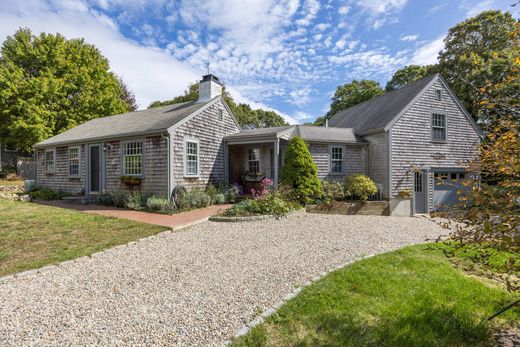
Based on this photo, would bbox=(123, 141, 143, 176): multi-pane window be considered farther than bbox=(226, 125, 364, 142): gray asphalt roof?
No

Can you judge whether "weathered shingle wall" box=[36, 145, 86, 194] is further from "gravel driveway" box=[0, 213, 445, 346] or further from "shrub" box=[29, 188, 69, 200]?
"gravel driveway" box=[0, 213, 445, 346]

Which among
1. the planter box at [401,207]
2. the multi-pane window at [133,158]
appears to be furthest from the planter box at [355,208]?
the multi-pane window at [133,158]

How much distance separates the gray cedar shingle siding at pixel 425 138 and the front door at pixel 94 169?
14.7 meters

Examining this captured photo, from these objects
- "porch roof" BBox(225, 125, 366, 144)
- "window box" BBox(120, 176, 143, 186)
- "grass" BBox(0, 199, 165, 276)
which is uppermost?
"porch roof" BBox(225, 125, 366, 144)

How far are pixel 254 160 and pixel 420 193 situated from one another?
8711 millimetres

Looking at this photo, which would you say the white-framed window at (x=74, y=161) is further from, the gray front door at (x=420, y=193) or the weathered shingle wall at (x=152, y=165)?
the gray front door at (x=420, y=193)

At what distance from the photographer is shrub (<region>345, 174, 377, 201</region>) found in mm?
12094

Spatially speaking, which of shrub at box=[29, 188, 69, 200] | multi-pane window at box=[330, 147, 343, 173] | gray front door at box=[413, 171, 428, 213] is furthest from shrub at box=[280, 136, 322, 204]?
shrub at box=[29, 188, 69, 200]

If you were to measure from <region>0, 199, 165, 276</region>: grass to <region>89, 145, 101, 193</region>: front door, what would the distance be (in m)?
3.85

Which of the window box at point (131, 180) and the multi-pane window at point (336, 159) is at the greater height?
the multi-pane window at point (336, 159)

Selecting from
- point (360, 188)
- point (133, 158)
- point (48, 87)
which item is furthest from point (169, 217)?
point (48, 87)

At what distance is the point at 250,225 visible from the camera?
854 centimetres

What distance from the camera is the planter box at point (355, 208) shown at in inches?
448

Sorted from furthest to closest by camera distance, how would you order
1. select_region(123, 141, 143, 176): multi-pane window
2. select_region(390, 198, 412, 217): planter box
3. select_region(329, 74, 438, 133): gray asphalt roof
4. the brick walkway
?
select_region(329, 74, 438, 133): gray asphalt roof < select_region(390, 198, 412, 217): planter box < select_region(123, 141, 143, 176): multi-pane window < the brick walkway
